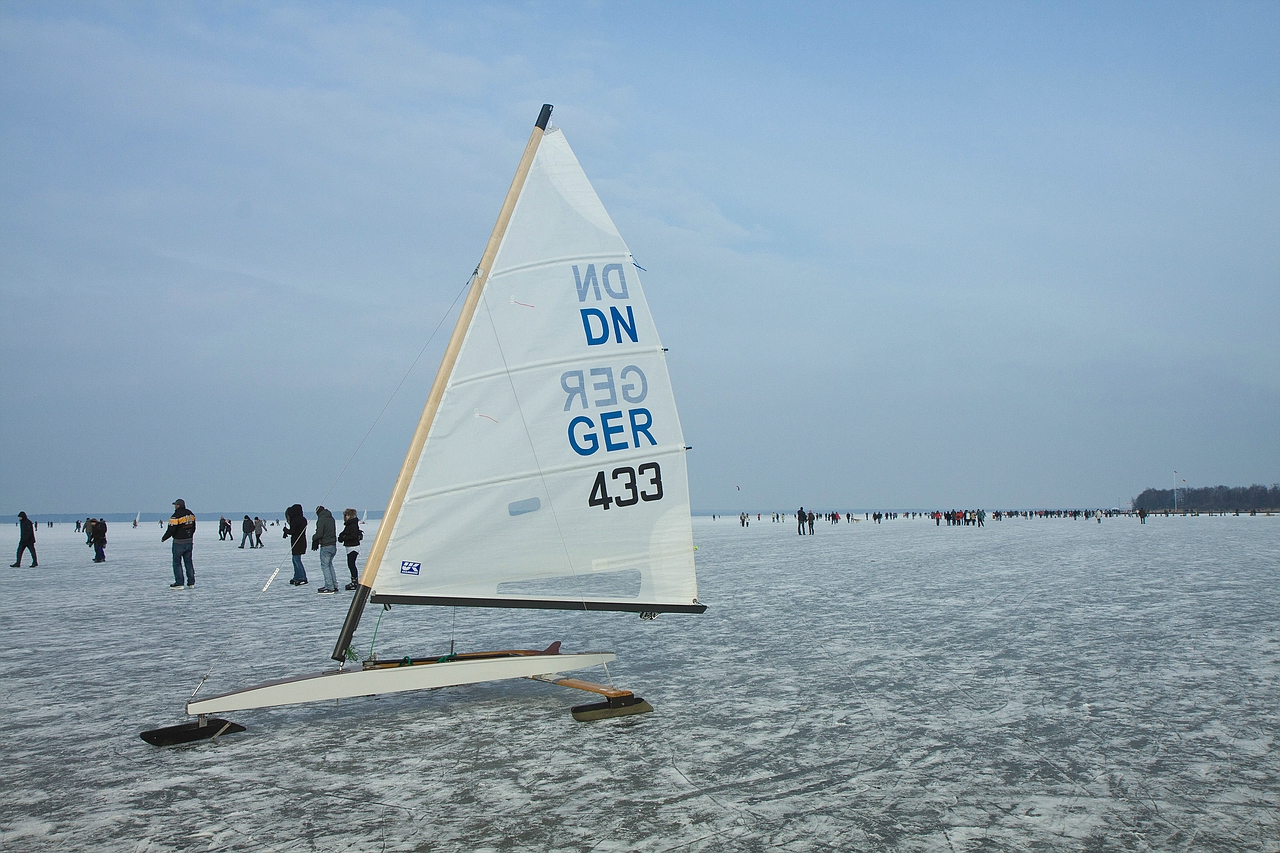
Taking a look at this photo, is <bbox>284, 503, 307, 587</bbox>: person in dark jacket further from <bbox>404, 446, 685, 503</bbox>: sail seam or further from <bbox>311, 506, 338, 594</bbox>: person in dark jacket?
<bbox>404, 446, 685, 503</bbox>: sail seam

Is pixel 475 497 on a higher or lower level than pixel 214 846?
higher

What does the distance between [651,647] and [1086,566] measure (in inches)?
546

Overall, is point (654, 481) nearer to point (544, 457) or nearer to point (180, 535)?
point (544, 457)

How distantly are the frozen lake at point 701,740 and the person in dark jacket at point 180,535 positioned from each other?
3759 millimetres

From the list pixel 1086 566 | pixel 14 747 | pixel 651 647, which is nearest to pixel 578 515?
pixel 651 647

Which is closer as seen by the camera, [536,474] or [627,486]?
[536,474]

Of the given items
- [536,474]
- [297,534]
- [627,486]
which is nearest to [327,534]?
[297,534]

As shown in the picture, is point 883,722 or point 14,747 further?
point 883,722

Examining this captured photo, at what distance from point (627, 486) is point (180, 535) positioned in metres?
12.2

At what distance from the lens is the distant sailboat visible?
19.8 ft

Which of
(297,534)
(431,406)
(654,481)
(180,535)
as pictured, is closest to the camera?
(431,406)

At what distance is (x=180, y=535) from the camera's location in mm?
15359

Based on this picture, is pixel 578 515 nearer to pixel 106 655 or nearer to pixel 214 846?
pixel 214 846

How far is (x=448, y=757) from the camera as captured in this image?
516 centimetres
